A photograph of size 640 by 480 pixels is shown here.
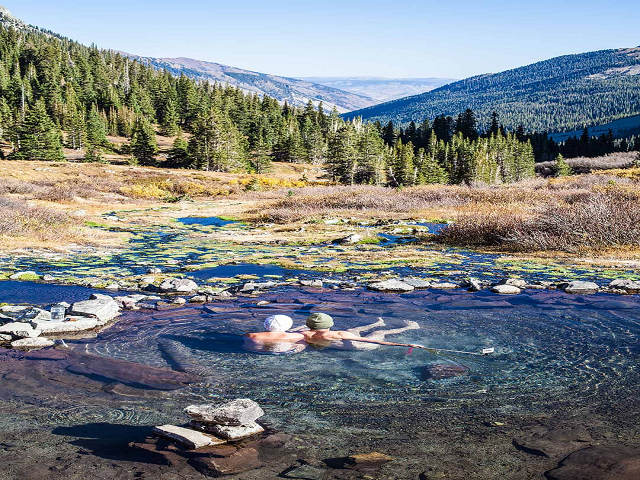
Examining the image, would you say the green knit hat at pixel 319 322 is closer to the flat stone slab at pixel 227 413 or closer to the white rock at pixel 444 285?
the flat stone slab at pixel 227 413

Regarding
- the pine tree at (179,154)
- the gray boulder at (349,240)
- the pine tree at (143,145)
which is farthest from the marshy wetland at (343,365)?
the pine tree at (143,145)

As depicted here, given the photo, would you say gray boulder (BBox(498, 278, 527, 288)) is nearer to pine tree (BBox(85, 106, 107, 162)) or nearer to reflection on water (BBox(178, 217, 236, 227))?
reflection on water (BBox(178, 217, 236, 227))

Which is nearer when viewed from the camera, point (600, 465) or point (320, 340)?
point (600, 465)

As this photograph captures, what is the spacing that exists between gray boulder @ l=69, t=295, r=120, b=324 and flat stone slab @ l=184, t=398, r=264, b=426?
174 inches

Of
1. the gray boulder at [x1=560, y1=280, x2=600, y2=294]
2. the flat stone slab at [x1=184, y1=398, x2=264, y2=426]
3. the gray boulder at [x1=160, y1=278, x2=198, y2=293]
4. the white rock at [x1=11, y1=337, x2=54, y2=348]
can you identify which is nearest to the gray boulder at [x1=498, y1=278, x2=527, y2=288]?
the gray boulder at [x1=560, y1=280, x2=600, y2=294]

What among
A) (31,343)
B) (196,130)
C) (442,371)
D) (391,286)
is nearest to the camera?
(442,371)

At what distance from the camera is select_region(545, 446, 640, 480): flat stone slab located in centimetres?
396

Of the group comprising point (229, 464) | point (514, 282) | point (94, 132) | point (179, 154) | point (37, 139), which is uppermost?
point (94, 132)

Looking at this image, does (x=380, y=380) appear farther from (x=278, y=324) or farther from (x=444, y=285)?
(x=444, y=285)

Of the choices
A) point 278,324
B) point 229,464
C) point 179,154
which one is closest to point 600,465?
point 229,464

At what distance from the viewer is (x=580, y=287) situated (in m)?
11.1

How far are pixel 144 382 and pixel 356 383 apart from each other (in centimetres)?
258

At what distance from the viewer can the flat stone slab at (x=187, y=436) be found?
178 inches

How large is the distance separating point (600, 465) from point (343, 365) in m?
3.46
